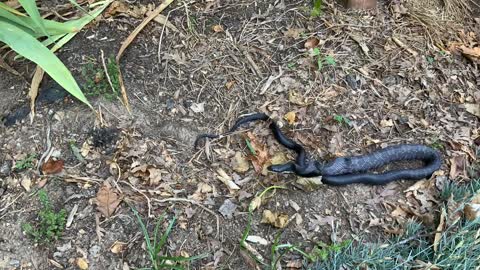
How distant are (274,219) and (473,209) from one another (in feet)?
3.66

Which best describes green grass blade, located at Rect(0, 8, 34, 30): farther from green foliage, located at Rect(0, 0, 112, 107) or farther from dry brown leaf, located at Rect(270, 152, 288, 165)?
dry brown leaf, located at Rect(270, 152, 288, 165)

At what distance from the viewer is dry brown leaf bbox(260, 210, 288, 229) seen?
327cm

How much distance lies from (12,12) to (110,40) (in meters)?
0.67

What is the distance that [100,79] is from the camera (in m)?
3.60

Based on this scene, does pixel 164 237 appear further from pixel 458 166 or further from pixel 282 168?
pixel 458 166

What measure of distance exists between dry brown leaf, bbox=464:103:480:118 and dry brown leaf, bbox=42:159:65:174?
2735 millimetres

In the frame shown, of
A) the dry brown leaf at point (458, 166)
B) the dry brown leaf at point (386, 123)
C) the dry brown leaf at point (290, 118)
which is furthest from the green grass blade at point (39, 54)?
the dry brown leaf at point (458, 166)

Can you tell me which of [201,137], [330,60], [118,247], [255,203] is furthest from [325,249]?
[330,60]

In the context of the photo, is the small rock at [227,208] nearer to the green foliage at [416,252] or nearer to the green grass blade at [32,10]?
the green foliage at [416,252]

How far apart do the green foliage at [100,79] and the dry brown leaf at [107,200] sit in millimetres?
621

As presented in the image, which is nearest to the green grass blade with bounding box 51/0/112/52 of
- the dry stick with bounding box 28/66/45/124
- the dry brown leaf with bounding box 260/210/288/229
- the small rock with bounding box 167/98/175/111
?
the dry stick with bounding box 28/66/45/124

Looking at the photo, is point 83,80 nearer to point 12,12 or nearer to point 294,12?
point 12,12

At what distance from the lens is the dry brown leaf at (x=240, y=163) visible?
3.48 metres

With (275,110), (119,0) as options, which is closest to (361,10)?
(275,110)
